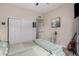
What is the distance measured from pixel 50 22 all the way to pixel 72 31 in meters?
0.31

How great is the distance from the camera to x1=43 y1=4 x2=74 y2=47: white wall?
1671 mm

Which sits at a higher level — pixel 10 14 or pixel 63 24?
pixel 10 14

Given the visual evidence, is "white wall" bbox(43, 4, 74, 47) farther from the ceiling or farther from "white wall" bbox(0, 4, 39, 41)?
"white wall" bbox(0, 4, 39, 41)

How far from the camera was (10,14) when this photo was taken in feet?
5.45

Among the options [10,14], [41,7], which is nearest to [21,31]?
[10,14]

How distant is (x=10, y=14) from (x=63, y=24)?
720 millimetres

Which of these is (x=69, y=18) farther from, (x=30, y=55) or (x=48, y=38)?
(x=30, y=55)

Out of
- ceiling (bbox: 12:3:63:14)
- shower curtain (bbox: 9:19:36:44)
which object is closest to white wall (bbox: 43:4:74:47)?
ceiling (bbox: 12:3:63:14)

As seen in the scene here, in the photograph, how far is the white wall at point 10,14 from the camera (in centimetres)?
163

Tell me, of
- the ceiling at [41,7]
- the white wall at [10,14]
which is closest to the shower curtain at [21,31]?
the white wall at [10,14]

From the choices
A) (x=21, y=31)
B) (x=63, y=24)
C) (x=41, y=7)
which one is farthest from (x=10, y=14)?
(x=63, y=24)

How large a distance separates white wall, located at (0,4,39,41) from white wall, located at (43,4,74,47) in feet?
0.69

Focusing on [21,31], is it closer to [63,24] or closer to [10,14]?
[10,14]

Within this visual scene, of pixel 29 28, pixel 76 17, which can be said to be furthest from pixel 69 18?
pixel 29 28
